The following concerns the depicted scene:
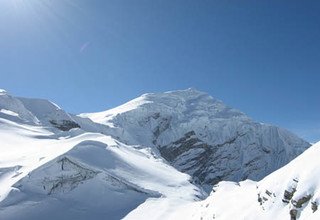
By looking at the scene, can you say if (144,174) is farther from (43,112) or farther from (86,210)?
(43,112)

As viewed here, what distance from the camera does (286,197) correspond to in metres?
27.5

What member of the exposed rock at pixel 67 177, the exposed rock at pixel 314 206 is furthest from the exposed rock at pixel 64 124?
the exposed rock at pixel 314 206

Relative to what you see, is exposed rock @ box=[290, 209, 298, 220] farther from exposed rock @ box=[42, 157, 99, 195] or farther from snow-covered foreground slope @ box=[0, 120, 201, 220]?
exposed rock @ box=[42, 157, 99, 195]

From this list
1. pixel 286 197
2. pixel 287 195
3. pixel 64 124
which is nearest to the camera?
pixel 287 195

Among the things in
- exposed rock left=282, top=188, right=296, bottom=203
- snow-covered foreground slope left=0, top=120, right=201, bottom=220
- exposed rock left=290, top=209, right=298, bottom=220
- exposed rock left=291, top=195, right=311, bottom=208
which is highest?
snow-covered foreground slope left=0, top=120, right=201, bottom=220

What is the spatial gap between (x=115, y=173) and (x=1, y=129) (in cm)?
3503

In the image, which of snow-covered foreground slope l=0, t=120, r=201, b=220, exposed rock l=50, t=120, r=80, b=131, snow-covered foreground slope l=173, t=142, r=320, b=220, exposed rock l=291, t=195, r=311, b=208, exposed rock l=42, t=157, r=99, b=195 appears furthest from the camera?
exposed rock l=50, t=120, r=80, b=131

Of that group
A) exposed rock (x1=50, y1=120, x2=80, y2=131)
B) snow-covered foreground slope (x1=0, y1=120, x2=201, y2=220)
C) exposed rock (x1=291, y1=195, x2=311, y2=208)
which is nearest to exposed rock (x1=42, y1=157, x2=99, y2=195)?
snow-covered foreground slope (x1=0, y1=120, x2=201, y2=220)

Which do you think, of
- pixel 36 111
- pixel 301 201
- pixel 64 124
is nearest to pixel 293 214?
pixel 301 201

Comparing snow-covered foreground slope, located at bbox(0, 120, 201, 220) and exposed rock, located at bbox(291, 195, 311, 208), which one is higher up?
snow-covered foreground slope, located at bbox(0, 120, 201, 220)

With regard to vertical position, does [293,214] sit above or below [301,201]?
below

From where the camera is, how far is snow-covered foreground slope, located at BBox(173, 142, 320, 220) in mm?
25531

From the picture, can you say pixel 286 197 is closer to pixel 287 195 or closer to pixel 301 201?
pixel 287 195

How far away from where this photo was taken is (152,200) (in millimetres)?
52875
